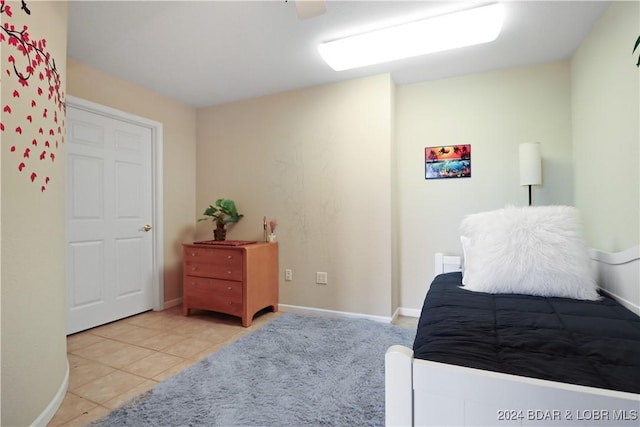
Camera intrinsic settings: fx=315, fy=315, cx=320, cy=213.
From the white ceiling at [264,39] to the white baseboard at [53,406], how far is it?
217 cm

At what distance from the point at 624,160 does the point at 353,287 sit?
2070mm

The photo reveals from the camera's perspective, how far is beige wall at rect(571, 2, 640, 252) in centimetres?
166

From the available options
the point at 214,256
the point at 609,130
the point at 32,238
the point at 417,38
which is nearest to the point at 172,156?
the point at 214,256

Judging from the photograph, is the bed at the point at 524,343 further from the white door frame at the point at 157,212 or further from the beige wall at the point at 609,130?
the white door frame at the point at 157,212

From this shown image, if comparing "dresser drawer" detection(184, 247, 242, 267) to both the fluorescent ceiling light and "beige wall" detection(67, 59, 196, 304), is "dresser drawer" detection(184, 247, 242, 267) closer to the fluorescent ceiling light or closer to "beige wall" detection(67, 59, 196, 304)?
"beige wall" detection(67, 59, 196, 304)

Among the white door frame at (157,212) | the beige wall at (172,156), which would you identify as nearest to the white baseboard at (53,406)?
the white door frame at (157,212)

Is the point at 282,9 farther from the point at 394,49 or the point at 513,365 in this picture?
the point at 513,365

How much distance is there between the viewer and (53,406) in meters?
1.53

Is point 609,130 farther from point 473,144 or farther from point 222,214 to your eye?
point 222,214

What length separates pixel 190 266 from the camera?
3068mm

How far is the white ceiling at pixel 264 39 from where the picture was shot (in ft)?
6.27

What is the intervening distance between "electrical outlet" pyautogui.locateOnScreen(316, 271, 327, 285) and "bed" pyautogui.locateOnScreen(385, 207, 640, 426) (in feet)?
4.12

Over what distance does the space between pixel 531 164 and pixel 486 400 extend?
226 cm

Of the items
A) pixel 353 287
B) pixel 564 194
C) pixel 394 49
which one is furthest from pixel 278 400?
pixel 564 194
